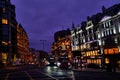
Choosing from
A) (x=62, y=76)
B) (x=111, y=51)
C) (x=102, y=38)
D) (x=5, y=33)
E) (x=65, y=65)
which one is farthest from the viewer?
(x=5, y=33)

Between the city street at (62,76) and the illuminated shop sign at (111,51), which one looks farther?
the illuminated shop sign at (111,51)

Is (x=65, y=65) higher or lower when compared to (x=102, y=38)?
lower

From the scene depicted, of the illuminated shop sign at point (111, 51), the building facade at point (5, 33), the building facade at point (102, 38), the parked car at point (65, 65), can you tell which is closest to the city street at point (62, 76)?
the building facade at point (102, 38)

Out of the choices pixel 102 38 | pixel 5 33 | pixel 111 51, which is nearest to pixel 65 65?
pixel 111 51

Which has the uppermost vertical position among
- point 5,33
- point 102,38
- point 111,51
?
point 5,33

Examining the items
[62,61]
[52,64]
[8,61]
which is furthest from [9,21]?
[62,61]

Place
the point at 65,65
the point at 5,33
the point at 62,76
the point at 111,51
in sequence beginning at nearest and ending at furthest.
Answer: the point at 62,76, the point at 65,65, the point at 111,51, the point at 5,33

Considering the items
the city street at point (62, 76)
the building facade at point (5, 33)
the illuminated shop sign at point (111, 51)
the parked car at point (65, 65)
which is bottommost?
the city street at point (62, 76)

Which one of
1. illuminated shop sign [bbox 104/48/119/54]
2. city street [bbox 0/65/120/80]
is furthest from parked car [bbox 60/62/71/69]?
city street [bbox 0/65/120/80]

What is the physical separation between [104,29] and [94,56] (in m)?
12.4

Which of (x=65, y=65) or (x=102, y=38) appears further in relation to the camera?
(x=102, y=38)

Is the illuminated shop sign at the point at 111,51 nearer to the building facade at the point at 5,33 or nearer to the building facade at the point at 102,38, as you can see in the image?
the building facade at the point at 102,38

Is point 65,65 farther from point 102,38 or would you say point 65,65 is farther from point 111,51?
point 102,38

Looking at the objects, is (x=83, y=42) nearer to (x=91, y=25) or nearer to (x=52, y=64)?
(x=91, y=25)
